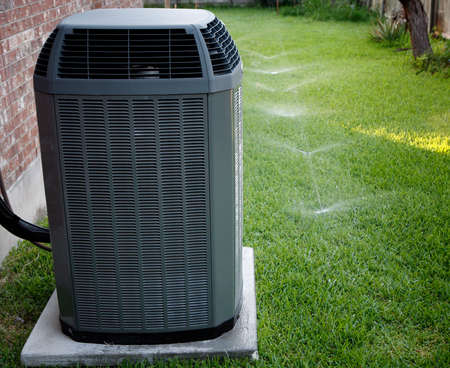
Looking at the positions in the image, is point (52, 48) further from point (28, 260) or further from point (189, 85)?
point (28, 260)

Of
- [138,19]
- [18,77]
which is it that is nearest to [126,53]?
[138,19]

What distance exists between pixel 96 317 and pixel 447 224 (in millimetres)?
2040

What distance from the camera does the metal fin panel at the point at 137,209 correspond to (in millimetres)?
1626

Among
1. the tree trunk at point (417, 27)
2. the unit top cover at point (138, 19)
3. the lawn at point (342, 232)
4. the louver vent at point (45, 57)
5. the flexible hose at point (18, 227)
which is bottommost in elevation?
the lawn at point (342, 232)

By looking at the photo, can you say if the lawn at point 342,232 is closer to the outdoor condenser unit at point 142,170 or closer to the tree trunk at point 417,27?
the outdoor condenser unit at point 142,170

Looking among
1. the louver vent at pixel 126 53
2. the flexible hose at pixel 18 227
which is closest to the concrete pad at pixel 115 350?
the flexible hose at pixel 18 227

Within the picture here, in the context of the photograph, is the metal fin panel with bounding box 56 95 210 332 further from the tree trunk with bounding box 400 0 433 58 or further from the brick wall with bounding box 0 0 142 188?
the tree trunk with bounding box 400 0 433 58

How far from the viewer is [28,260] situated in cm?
262

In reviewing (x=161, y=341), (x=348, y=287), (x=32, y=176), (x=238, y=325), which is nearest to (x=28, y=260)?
(x=32, y=176)

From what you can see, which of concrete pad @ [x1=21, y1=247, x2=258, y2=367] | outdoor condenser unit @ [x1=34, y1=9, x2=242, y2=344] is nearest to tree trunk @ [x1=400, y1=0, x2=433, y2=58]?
outdoor condenser unit @ [x1=34, y1=9, x2=242, y2=344]

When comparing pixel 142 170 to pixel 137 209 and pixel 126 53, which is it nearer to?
pixel 137 209

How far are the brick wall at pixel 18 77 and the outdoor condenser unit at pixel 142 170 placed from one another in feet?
3.42

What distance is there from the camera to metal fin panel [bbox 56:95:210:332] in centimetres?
163

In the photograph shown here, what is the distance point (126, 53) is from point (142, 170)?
1.22ft
